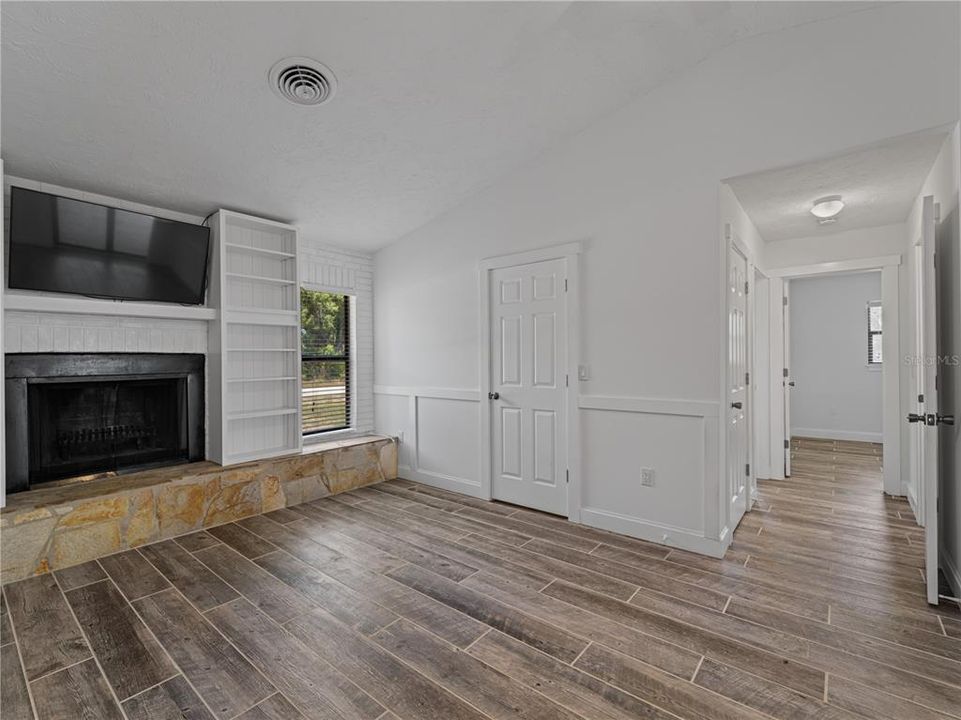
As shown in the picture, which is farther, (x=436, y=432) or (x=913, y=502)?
(x=436, y=432)

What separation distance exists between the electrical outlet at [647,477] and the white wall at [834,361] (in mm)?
5806

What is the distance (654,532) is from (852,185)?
2817mm

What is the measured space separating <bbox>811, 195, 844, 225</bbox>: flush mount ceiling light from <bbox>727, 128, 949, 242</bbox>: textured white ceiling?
45 mm

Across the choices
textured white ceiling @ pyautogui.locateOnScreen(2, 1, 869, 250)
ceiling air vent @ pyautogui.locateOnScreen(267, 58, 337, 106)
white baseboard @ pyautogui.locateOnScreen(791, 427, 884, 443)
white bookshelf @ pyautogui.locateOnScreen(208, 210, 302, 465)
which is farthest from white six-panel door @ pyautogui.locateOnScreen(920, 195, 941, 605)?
white baseboard @ pyautogui.locateOnScreen(791, 427, 884, 443)

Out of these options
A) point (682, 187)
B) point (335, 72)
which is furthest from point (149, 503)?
point (682, 187)

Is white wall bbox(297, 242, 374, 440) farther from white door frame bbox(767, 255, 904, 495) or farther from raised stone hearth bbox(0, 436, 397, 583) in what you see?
white door frame bbox(767, 255, 904, 495)

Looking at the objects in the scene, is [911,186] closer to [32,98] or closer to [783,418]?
[783,418]

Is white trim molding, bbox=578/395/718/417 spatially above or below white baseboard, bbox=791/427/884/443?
above

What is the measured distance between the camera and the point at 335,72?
2709 millimetres

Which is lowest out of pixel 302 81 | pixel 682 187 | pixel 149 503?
pixel 149 503

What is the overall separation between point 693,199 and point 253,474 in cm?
399

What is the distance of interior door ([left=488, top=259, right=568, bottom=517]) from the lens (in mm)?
3832

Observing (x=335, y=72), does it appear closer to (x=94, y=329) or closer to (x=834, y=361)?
(x=94, y=329)

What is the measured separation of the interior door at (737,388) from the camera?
3.34 m
